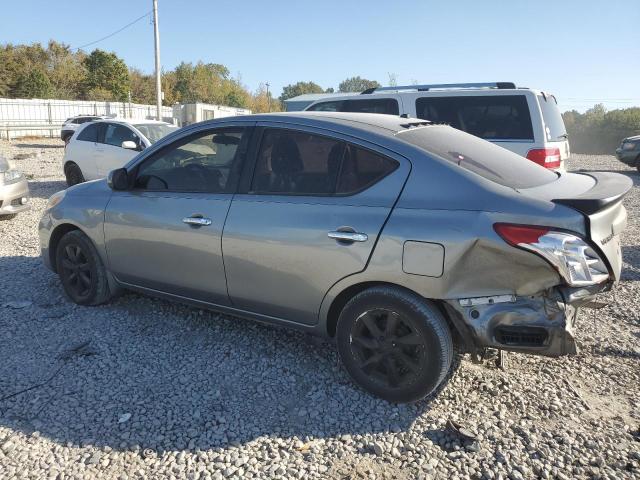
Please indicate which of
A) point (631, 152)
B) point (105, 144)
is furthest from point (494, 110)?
point (631, 152)

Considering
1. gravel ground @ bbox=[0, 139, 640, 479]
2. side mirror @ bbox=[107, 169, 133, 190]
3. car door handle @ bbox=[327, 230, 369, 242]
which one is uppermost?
side mirror @ bbox=[107, 169, 133, 190]

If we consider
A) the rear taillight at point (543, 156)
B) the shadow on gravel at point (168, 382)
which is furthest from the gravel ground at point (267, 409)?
the rear taillight at point (543, 156)

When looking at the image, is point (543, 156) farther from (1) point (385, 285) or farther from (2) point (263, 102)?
(2) point (263, 102)

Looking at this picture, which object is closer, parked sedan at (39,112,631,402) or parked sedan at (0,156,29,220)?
parked sedan at (39,112,631,402)

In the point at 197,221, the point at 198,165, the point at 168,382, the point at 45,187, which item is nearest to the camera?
the point at 168,382


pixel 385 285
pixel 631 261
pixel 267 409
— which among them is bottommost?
pixel 267 409

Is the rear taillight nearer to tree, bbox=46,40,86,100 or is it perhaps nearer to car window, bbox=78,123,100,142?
car window, bbox=78,123,100,142

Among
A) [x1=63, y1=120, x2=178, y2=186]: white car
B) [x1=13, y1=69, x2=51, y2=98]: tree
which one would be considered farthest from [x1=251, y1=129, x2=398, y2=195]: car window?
[x1=13, y1=69, x2=51, y2=98]: tree

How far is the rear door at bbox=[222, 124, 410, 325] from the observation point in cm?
309

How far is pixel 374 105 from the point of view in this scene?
26.9 ft

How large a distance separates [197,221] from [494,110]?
5.24 m

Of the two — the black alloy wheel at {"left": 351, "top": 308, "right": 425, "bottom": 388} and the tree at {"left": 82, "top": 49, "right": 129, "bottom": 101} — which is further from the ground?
the tree at {"left": 82, "top": 49, "right": 129, "bottom": 101}

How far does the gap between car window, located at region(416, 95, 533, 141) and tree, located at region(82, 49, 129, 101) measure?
4414 centimetres

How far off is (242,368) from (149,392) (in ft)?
2.09
